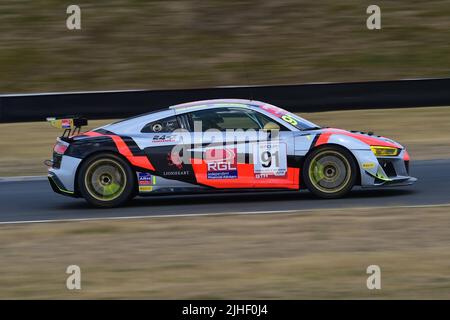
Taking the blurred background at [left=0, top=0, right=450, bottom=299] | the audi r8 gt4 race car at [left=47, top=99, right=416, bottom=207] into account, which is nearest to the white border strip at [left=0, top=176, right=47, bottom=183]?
Result: the blurred background at [left=0, top=0, right=450, bottom=299]

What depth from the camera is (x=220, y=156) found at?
10625 mm

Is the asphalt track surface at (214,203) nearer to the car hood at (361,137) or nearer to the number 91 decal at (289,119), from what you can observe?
the car hood at (361,137)

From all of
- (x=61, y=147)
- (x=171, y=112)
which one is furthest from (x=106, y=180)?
(x=171, y=112)

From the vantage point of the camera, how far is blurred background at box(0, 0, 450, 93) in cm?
2489

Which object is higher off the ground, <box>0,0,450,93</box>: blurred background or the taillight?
<box>0,0,450,93</box>: blurred background

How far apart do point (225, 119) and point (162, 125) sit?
0.82 m

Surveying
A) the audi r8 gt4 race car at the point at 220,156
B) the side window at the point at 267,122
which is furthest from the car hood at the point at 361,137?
the side window at the point at 267,122

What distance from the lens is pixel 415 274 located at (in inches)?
285

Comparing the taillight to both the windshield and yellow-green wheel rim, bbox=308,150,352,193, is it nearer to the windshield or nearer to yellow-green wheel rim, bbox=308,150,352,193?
the windshield

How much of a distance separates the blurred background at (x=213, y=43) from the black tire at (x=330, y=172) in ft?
44.8

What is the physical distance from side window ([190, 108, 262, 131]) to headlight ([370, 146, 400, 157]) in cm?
147

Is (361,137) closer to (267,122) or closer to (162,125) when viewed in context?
(267,122)

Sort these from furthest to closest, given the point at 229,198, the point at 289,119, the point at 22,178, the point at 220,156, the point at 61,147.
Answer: the point at 22,178, the point at 229,198, the point at 61,147, the point at 289,119, the point at 220,156
